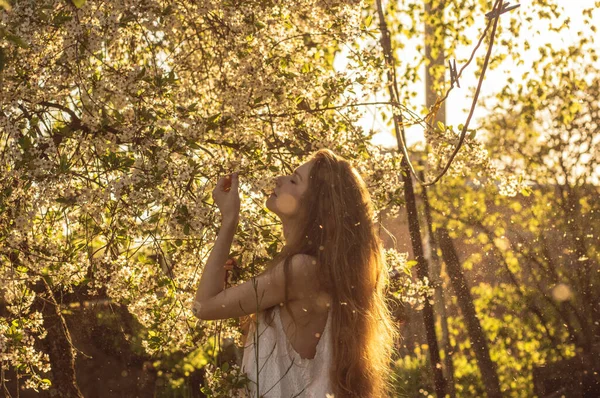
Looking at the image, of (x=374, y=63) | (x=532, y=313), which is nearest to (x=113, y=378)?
(x=532, y=313)

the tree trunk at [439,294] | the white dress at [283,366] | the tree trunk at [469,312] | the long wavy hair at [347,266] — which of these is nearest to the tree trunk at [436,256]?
the tree trunk at [439,294]

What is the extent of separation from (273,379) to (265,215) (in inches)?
45.3

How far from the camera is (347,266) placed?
2643mm

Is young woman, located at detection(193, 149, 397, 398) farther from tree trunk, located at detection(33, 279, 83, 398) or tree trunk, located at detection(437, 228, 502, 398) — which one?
tree trunk, located at detection(437, 228, 502, 398)

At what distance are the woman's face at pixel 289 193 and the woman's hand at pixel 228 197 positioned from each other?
17 centimetres

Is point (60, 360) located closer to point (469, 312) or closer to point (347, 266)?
point (347, 266)

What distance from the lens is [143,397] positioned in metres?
7.02

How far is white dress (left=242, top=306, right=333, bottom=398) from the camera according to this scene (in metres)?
2.52

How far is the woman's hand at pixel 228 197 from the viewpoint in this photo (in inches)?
102

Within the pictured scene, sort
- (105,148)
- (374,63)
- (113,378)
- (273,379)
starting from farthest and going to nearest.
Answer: (113,378) → (374,63) → (105,148) → (273,379)

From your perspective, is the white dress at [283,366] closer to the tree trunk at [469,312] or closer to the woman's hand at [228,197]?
the woman's hand at [228,197]

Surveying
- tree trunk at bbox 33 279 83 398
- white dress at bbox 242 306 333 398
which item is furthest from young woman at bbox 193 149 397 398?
tree trunk at bbox 33 279 83 398

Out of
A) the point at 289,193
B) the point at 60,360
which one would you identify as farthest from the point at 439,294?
the point at 289,193

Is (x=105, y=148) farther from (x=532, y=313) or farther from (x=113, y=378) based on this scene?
(x=532, y=313)
